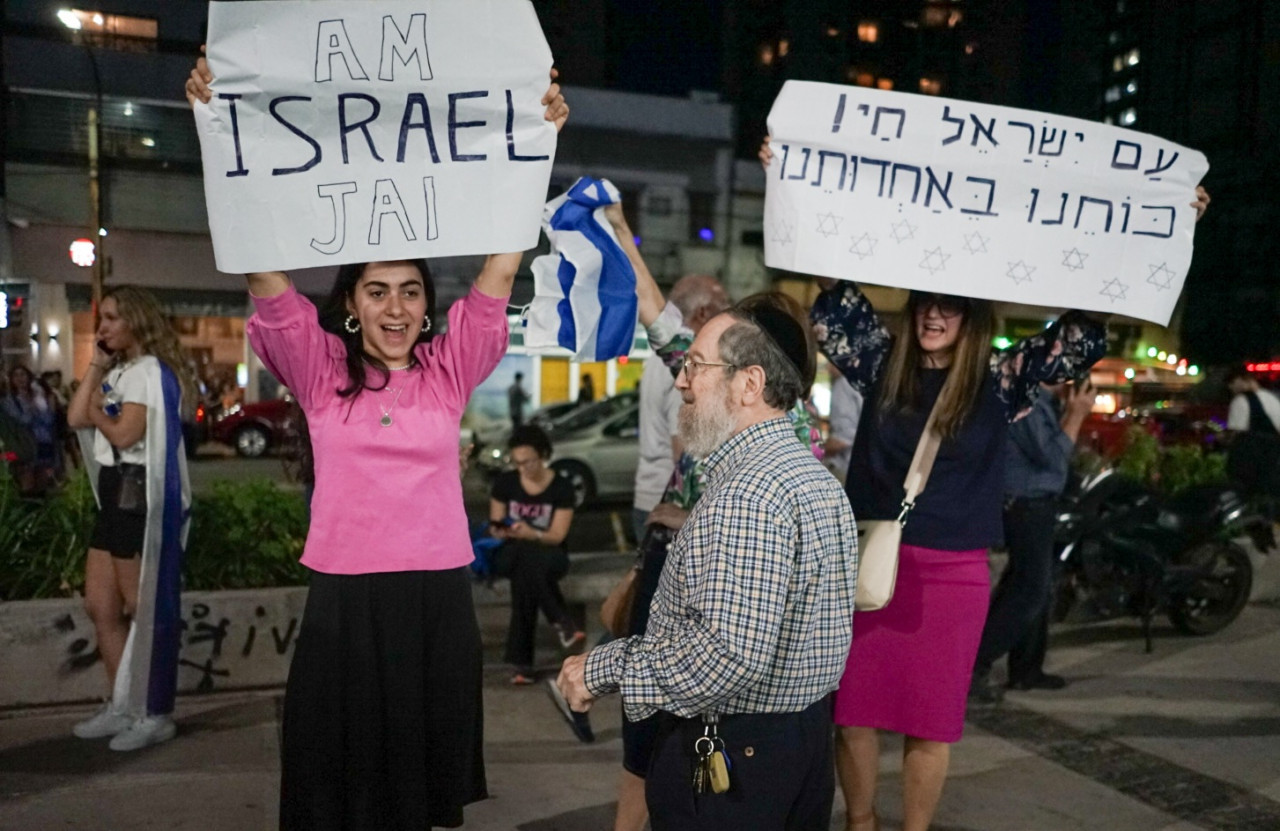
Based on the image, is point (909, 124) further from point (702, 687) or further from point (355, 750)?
point (355, 750)

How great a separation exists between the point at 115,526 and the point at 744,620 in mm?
3306

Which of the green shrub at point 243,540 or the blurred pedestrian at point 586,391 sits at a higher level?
the blurred pedestrian at point 586,391

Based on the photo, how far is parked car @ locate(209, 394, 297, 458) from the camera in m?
15.6

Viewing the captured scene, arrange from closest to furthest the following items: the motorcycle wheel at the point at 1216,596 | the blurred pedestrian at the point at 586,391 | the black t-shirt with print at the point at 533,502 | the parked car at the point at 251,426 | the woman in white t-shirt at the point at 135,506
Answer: the woman in white t-shirt at the point at 135,506, the black t-shirt with print at the point at 533,502, the motorcycle wheel at the point at 1216,596, the parked car at the point at 251,426, the blurred pedestrian at the point at 586,391

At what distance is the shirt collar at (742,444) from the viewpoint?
218cm

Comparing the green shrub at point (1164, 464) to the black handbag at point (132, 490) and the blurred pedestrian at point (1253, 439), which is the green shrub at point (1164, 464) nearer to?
the blurred pedestrian at point (1253, 439)

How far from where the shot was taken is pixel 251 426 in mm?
16188

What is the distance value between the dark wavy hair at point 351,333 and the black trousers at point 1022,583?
3.68m

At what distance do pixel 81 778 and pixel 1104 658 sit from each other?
5424mm

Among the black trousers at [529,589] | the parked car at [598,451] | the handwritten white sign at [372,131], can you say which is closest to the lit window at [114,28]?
the black trousers at [529,589]

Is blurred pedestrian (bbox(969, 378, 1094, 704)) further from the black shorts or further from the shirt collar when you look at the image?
the black shorts

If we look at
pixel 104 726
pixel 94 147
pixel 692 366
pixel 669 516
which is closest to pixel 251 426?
pixel 94 147

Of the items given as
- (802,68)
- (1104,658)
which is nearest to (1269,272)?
(802,68)

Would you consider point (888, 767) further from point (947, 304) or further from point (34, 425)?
point (34, 425)
